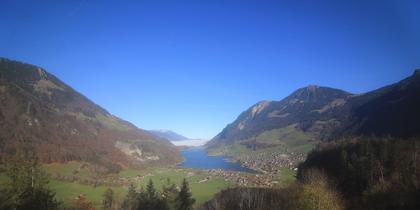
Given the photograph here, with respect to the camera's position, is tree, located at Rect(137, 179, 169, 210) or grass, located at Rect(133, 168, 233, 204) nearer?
tree, located at Rect(137, 179, 169, 210)

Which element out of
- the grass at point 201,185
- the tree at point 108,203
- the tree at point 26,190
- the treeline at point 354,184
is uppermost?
the tree at point 26,190

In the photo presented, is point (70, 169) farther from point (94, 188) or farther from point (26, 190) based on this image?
point (26, 190)

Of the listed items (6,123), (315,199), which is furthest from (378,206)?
(6,123)

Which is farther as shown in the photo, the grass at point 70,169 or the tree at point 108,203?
the grass at point 70,169

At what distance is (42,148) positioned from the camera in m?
176

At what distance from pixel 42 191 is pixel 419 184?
231ft

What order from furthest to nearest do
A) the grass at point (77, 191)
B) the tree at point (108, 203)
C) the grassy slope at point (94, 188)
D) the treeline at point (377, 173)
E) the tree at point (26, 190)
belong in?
the grassy slope at point (94, 188), the grass at point (77, 191), the tree at point (108, 203), the treeline at point (377, 173), the tree at point (26, 190)

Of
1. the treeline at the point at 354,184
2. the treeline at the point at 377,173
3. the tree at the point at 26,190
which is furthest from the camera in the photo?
the treeline at the point at 377,173

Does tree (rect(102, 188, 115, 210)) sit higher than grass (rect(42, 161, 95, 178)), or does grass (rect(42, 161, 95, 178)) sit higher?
grass (rect(42, 161, 95, 178))

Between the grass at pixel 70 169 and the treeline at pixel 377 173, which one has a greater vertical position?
the grass at pixel 70 169

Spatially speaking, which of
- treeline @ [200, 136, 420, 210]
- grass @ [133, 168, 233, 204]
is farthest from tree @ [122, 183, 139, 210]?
grass @ [133, 168, 233, 204]

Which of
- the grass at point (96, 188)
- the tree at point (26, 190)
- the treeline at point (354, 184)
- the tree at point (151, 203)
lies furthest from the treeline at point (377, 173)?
the tree at point (26, 190)

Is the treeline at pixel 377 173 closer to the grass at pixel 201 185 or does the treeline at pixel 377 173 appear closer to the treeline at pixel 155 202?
the treeline at pixel 155 202

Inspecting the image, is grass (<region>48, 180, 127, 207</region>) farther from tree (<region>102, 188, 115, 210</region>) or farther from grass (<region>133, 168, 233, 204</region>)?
grass (<region>133, 168, 233, 204</region>)
